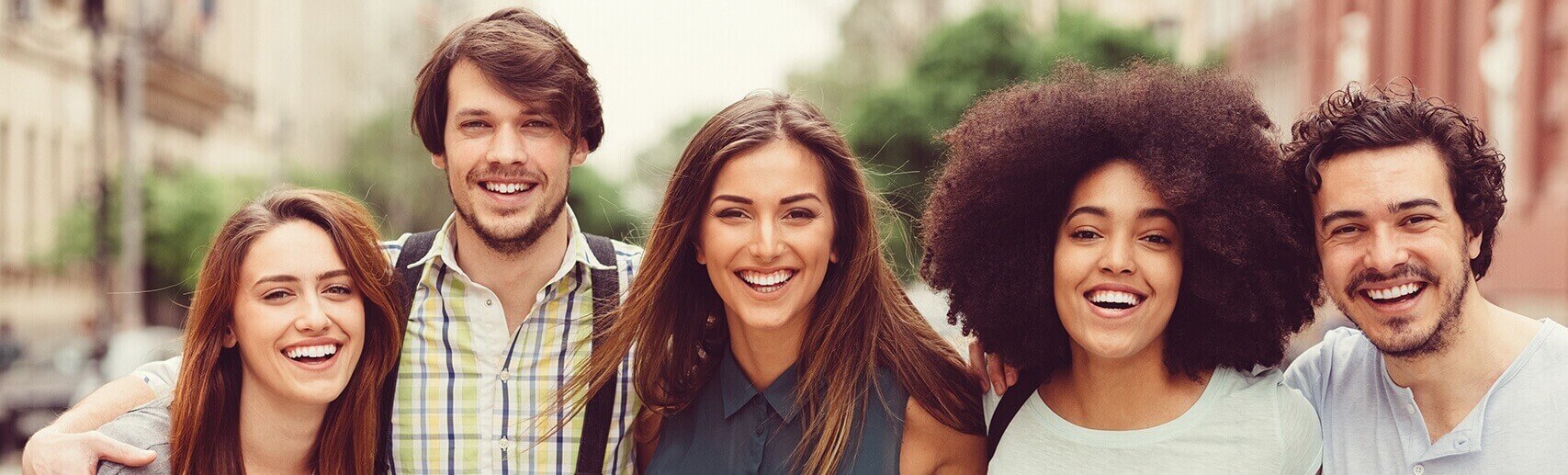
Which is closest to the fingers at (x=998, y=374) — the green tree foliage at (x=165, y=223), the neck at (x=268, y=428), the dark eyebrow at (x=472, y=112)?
the dark eyebrow at (x=472, y=112)

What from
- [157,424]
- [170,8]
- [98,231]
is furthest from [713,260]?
[170,8]

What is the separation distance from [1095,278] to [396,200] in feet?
183

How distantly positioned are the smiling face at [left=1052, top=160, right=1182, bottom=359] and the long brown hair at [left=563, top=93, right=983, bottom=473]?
26.6 inches

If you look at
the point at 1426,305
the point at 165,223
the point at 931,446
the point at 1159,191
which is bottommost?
the point at 931,446

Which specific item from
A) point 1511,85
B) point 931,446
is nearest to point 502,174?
point 931,446

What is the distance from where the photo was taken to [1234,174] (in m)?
3.96

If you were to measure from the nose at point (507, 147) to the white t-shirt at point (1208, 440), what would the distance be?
1.89 metres

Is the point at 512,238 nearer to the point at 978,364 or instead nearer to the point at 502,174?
the point at 502,174

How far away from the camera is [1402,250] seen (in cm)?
361

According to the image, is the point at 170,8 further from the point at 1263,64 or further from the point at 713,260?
the point at 713,260

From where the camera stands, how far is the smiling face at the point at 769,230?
4.19m

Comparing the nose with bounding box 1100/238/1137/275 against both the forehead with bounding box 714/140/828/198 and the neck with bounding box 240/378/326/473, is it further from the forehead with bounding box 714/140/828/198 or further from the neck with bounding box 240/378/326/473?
the neck with bounding box 240/378/326/473

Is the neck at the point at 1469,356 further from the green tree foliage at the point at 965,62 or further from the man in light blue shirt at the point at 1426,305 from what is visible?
the green tree foliage at the point at 965,62

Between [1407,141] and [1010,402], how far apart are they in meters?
1.39
